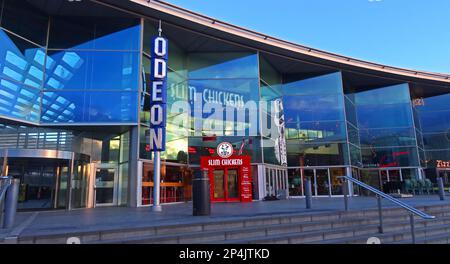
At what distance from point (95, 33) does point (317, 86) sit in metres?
16.6

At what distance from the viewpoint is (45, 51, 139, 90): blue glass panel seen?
1686 cm

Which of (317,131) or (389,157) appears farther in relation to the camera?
(389,157)

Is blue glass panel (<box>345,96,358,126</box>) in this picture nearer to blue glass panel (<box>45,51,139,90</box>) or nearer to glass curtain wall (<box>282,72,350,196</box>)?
glass curtain wall (<box>282,72,350,196</box>)

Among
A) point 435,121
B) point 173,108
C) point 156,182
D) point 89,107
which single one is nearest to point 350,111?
point 435,121

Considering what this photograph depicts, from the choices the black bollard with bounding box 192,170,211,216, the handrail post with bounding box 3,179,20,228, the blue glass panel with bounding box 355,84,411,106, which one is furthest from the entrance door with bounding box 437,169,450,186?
the handrail post with bounding box 3,179,20,228

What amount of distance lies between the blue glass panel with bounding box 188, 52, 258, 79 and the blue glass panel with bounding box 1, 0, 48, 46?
873 centimetres

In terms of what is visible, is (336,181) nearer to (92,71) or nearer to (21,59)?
(92,71)

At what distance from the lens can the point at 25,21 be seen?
1656cm

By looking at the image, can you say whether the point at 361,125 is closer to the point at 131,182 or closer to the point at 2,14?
the point at 131,182

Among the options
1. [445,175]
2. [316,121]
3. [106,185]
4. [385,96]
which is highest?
[385,96]

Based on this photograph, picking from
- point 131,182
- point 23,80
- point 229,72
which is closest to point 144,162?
point 131,182

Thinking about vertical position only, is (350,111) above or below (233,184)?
above

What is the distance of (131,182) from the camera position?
1681cm
